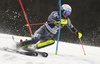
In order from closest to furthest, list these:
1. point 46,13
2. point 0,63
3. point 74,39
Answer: point 0,63 < point 46,13 < point 74,39

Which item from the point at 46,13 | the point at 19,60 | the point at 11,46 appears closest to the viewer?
the point at 19,60

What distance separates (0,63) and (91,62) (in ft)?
7.14

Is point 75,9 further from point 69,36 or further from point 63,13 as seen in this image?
point 63,13

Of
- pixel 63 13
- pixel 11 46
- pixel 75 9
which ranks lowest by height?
pixel 11 46

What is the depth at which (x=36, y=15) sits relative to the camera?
6.88 m

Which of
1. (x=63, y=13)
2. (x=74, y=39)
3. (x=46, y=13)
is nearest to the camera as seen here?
(x=63, y=13)

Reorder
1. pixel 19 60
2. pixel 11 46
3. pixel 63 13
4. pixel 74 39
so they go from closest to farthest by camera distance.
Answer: pixel 19 60, pixel 63 13, pixel 11 46, pixel 74 39

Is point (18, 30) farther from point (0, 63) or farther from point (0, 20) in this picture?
point (0, 63)

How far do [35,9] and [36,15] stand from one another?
0.85 feet

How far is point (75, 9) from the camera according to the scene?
6895 mm

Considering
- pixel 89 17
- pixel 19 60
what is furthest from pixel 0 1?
pixel 19 60

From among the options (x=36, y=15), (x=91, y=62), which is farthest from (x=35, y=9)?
(x=91, y=62)

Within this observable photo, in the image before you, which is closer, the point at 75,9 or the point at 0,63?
the point at 0,63

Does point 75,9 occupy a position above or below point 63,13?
above
